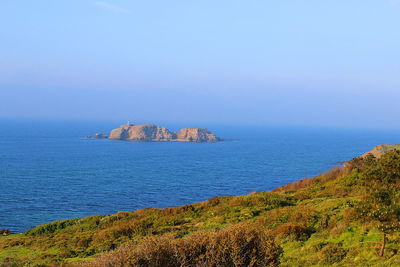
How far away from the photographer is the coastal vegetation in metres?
8.24

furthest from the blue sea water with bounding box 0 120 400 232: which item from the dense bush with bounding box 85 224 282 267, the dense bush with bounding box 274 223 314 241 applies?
the dense bush with bounding box 85 224 282 267

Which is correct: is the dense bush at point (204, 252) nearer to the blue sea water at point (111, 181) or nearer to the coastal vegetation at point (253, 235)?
the coastal vegetation at point (253, 235)

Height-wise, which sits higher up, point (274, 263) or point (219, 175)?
point (274, 263)

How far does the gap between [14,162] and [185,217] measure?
86304 mm

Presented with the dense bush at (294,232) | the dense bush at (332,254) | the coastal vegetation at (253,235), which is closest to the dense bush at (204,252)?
the coastal vegetation at (253,235)

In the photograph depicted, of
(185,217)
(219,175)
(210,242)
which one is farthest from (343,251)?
(219,175)

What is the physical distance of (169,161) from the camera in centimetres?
11144

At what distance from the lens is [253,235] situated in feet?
28.8

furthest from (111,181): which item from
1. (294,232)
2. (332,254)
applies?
(332,254)

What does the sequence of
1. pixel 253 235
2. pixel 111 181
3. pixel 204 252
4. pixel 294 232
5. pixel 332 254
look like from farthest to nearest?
1. pixel 111 181
2. pixel 294 232
3. pixel 332 254
4. pixel 253 235
5. pixel 204 252

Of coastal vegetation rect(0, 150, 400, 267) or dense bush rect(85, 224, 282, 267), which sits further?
coastal vegetation rect(0, 150, 400, 267)

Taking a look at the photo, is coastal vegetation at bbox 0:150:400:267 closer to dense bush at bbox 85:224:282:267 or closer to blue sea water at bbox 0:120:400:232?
dense bush at bbox 85:224:282:267

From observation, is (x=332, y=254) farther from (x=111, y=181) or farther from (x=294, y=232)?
(x=111, y=181)

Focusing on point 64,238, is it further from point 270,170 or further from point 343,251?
point 270,170
